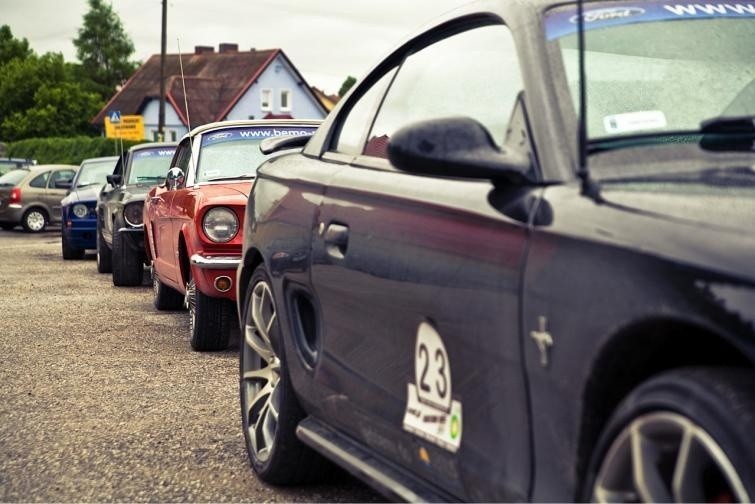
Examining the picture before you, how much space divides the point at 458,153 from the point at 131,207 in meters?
11.7

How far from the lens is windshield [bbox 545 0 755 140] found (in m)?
3.58

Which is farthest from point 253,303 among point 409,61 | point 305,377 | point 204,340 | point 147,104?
point 147,104

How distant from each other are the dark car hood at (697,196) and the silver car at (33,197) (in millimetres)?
29877

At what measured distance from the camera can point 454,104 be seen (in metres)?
4.09

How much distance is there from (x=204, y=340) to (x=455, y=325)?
20.4 feet

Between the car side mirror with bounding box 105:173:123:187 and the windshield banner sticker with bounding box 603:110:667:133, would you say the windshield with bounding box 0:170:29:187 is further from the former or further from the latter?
the windshield banner sticker with bounding box 603:110:667:133

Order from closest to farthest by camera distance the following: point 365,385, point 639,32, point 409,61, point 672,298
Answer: point 672,298 → point 639,32 → point 365,385 → point 409,61

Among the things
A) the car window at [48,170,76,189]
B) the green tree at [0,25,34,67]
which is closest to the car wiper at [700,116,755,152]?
the car window at [48,170,76,189]

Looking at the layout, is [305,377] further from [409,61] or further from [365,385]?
[409,61]

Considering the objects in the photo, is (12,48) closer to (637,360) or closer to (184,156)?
(184,156)

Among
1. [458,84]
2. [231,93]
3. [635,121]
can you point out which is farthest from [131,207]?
[231,93]

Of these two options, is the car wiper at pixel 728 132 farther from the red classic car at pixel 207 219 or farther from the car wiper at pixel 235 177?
the car wiper at pixel 235 177

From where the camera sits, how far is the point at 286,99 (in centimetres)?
10181

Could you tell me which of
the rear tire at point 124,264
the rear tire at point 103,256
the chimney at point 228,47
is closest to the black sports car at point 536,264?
the rear tire at point 124,264
